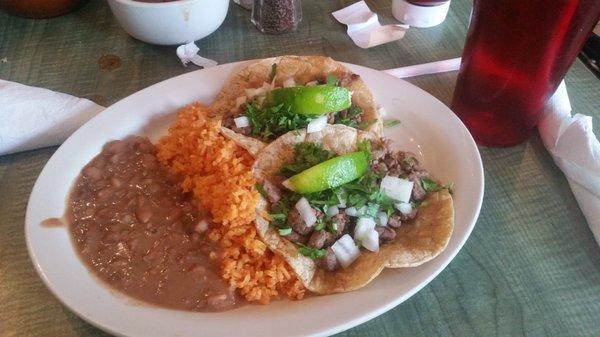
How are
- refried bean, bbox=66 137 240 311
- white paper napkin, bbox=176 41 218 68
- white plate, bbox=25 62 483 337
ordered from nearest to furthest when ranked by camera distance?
white plate, bbox=25 62 483 337, refried bean, bbox=66 137 240 311, white paper napkin, bbox=176 41 218 68

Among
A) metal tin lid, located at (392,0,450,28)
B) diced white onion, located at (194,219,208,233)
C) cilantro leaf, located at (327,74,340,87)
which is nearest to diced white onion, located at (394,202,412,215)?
cilantro leaf, located at (327,74,340,87)

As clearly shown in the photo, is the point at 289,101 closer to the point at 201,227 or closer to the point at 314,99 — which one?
the point at 314,99

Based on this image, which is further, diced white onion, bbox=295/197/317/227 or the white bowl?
the white bowl

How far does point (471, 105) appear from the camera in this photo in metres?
2.13

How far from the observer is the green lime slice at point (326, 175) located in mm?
1655

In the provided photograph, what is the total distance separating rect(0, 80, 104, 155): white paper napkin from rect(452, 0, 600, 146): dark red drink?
5.28ft

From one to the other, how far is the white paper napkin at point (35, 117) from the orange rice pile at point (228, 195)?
428mm

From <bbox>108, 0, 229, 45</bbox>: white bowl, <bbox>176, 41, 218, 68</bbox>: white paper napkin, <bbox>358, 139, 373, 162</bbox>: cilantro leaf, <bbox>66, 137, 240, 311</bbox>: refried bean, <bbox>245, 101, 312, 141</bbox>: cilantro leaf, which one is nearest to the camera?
<bbox>66, 137, 240, 311</bbox>: refried bean

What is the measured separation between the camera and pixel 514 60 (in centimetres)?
185

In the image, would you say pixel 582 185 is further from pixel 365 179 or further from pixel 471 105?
pixel 365 179

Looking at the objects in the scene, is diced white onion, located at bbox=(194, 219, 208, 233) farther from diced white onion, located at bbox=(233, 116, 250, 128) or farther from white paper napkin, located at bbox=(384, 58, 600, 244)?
white paper napkin, located at bbox=(384, 58, 600, 244)

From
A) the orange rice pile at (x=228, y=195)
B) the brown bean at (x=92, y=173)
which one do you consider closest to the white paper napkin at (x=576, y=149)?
the orange rice pile at (x=228, y=195)

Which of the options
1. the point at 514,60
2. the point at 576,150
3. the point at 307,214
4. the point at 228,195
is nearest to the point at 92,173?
the point at 228,195

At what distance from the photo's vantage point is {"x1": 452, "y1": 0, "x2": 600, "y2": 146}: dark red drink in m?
1.68
